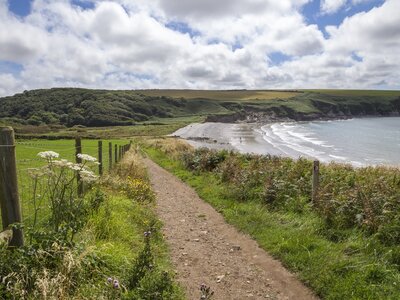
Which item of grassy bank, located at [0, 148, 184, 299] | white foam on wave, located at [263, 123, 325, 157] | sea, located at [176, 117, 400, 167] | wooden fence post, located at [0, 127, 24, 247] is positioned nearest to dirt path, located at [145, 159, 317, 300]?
grassy bank, located at [0, 148, 184, 299]

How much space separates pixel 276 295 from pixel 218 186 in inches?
366

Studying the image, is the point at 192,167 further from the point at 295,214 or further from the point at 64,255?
the point at 64,255

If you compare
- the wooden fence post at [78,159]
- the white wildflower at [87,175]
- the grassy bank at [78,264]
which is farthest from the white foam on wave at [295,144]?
the white wildflower at [87,175]

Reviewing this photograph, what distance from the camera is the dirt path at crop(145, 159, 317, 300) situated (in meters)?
6.74

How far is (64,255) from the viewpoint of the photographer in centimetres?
495

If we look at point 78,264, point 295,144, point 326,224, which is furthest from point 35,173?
point 295,144

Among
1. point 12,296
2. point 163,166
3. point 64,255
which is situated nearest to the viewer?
point 12,296

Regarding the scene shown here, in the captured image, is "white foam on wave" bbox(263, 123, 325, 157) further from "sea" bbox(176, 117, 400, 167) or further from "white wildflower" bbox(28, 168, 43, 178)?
"white wildflower" bbox(28, 168, 43, 178)

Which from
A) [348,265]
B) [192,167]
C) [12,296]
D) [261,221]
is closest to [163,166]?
[192,167]

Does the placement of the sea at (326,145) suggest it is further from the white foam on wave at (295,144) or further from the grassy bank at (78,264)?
the grassy bank at (78,264)

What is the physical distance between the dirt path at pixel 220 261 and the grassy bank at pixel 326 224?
12.9 inches

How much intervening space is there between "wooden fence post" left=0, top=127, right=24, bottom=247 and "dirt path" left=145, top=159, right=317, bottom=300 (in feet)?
10.3

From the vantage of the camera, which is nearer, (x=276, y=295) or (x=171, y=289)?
(x=171, y=289)

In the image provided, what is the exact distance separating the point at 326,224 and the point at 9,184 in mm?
7073
